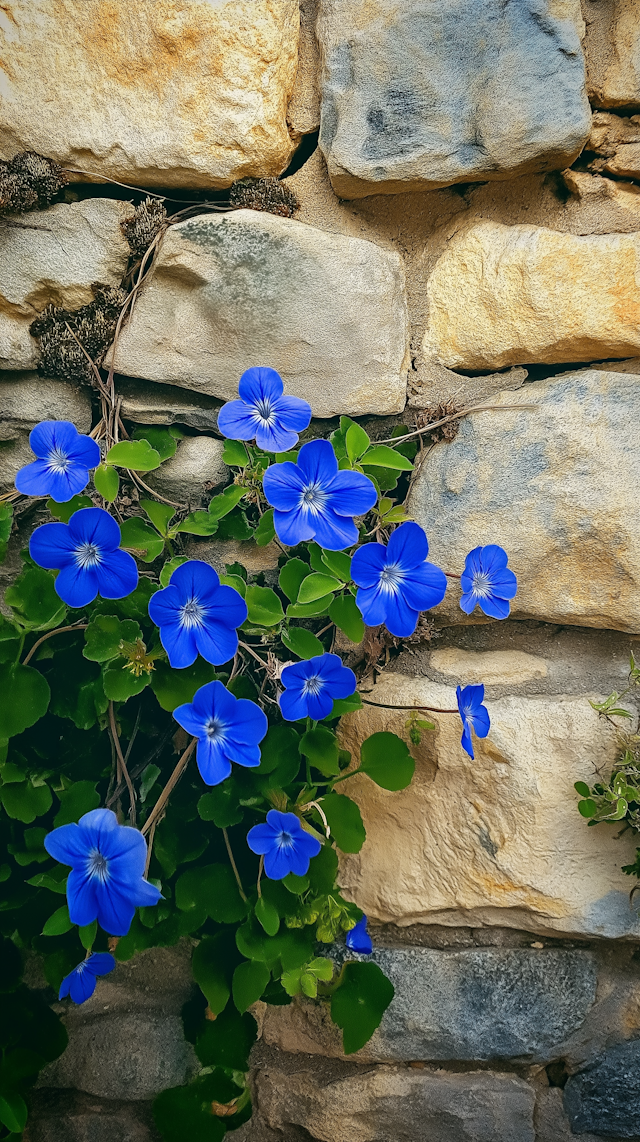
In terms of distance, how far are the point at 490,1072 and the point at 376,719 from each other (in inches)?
22.8

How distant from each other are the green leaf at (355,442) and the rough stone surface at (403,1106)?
951 mm

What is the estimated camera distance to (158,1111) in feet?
3.59

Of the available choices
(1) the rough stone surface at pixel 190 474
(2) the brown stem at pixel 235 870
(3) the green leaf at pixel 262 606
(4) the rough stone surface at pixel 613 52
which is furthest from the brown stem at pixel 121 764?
(4) the rough stone surface at pixel 613 52

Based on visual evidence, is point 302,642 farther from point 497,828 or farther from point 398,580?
point 497,828

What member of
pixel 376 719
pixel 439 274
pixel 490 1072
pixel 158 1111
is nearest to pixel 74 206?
pixel 439 274

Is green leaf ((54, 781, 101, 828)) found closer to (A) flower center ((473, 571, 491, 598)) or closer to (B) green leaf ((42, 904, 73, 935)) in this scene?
(B) green leaf ((42, 904, 73, 935))

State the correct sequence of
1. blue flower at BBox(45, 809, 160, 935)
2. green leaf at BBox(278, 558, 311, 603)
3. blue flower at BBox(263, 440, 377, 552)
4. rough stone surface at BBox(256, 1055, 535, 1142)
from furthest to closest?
1. rough stone surface at BBox(256, 1055, 535, 1142)
2. green leaf at BBox(278, 558, 311, 603)
3. blue flower at BBox(263, 440, 377, 552)
4. blue flower at BBox(45, 809, 160, 935)

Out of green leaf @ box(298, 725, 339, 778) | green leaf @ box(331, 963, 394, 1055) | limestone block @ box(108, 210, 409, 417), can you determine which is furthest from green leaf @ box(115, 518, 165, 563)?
green leaf @ box(331, 963, 394, 1055)

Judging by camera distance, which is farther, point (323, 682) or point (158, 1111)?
point (158, 1111)

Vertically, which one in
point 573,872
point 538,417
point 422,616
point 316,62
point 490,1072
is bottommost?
point 490,1072

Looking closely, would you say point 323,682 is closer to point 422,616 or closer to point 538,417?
point 422,616

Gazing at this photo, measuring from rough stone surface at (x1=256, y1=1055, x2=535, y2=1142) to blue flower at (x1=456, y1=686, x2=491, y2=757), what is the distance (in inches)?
22.1

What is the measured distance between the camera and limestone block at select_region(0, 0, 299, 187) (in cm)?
107

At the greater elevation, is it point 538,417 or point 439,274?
point 439,274
